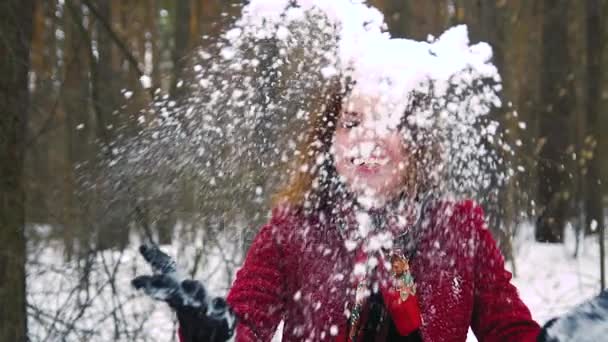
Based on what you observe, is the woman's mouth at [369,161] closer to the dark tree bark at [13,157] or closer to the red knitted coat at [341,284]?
the red knitted coat at [341,284]

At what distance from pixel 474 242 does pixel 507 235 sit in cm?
510

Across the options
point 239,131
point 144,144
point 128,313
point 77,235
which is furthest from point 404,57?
point 128,313

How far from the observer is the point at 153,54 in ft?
35.0

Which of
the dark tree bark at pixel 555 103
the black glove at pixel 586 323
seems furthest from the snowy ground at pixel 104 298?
the black glove at pixel 586 323

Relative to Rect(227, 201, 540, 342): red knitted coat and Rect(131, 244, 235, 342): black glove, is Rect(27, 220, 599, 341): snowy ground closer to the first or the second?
Rect(227, 201, 540, 342): red knitted coat

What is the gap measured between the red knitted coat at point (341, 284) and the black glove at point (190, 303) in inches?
8.9

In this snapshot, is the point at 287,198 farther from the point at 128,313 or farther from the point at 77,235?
the point at 128,313

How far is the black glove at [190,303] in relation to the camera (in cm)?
130

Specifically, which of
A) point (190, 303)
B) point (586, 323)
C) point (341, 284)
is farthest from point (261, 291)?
point (586, 323)

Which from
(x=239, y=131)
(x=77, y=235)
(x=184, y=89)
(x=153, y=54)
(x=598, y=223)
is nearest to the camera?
(x=239, y=131)

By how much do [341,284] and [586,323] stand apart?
500 mm

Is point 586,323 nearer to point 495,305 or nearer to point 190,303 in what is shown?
point 495,305

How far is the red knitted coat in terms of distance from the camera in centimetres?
164

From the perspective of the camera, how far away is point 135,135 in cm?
369
